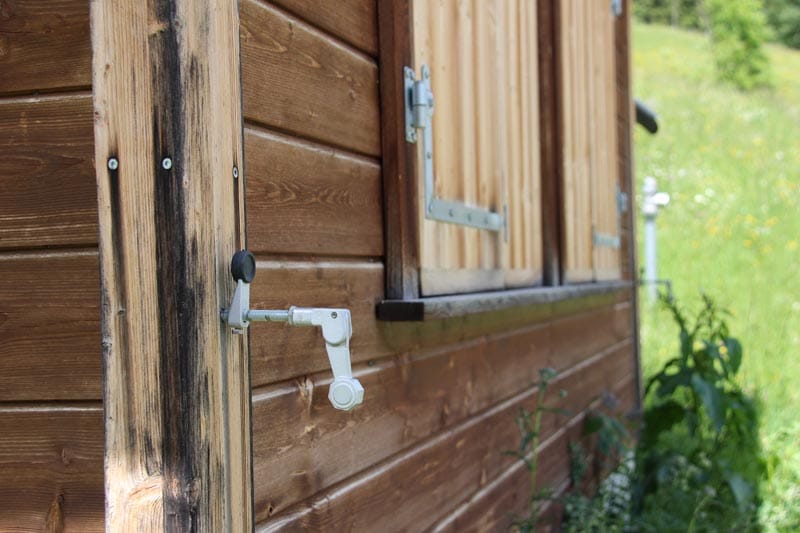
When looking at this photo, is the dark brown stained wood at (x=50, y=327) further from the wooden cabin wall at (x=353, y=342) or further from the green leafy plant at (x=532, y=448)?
the green leafy plant at (x=532, y=448)

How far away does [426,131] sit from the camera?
6.99 feet

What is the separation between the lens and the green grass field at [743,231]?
7059 millimetres

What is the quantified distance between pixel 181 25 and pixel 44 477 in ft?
2.16

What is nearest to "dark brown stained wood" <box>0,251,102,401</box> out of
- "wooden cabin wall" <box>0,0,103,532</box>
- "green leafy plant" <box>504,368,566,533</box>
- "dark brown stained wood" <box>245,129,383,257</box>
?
"wooden cabin wall" <box>0,0,103,532</box>

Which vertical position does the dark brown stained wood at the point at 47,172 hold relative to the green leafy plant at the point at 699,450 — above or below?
above

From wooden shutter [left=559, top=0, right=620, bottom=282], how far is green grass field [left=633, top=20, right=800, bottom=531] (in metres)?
1.52

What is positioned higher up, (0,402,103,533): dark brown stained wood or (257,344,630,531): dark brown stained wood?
(0,402,103,533): dark brown stained wood

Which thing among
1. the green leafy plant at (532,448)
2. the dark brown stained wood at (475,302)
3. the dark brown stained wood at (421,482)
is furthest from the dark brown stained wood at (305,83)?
the green leafy plant at (532,448)

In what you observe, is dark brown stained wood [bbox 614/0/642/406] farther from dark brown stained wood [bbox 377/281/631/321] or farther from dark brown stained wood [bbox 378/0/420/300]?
dark brown stained wood [bbox 378/0/420/300]

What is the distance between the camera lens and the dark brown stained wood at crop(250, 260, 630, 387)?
1.49 m

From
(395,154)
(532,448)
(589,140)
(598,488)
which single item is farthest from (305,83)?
(598,488)

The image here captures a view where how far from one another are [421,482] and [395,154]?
747mm

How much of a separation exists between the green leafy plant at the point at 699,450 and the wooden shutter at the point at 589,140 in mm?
500

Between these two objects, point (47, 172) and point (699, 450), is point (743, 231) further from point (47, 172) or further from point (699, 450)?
point (47, 172)
